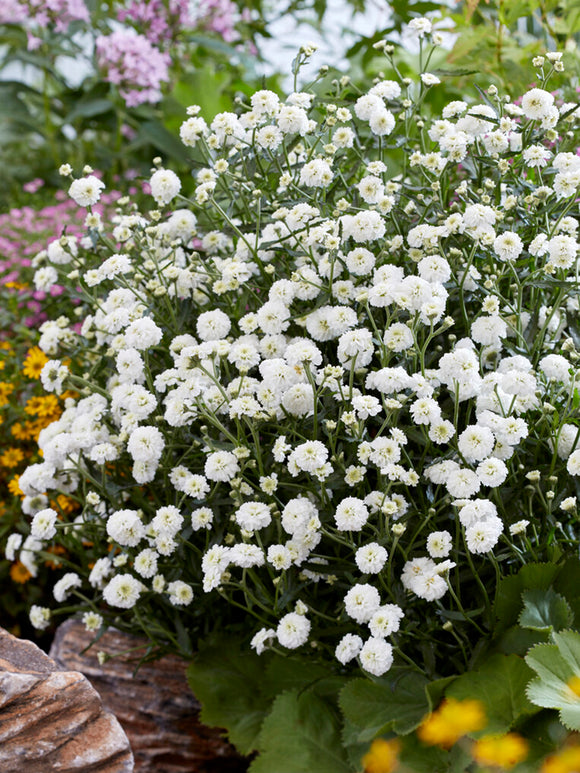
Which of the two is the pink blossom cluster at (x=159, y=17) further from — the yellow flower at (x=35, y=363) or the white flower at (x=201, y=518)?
the white flower at (x=201, y=518)

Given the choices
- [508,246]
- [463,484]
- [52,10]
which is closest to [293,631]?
[463,484]

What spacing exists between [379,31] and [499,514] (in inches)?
62.8

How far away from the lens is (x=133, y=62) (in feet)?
7.59

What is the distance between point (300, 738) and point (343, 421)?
1.44 ft

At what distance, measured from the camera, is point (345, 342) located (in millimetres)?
1031

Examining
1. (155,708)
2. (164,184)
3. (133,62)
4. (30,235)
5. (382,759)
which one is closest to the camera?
(382,759)

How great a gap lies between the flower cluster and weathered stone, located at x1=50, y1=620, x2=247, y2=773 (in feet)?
0.49

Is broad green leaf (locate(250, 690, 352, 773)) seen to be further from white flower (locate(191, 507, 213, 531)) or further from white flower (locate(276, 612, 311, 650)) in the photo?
white flower (locate(191, 507, 213, 531))

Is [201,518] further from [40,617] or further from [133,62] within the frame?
[133,62]

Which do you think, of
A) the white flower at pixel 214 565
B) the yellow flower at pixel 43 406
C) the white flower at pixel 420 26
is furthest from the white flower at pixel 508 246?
the yellow flower at pixel 43 406

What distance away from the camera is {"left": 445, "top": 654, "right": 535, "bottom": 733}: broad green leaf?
39.2 inches

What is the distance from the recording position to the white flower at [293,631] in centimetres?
103

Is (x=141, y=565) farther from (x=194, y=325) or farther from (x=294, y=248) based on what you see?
(x=294, y=248)

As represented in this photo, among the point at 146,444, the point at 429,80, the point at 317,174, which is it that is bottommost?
the point at 146,444
